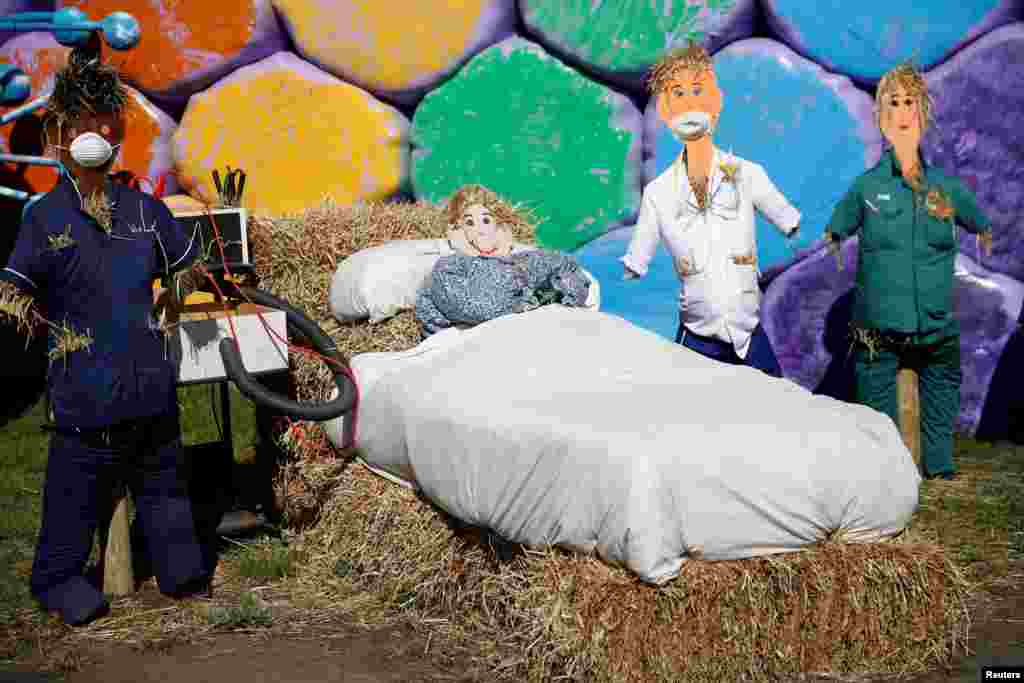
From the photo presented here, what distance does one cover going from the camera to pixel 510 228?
5.61 metres

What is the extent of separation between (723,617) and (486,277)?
1720 mm

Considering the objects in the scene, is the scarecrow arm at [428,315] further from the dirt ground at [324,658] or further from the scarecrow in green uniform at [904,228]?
the scarecrow in green uniform at [904,228]

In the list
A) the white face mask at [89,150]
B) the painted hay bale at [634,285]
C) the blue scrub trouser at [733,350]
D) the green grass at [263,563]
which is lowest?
the green grass at [263,563]

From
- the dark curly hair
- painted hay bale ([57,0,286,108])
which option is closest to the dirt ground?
the dark curly hair

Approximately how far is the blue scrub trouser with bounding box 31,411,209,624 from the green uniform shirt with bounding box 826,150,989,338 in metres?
2.67

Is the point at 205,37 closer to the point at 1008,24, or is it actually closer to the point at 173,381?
the point at 173,381

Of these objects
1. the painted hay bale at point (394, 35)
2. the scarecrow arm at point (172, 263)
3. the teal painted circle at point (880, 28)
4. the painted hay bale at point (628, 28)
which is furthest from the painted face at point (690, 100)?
the scarecrow arm at point (172, 263)

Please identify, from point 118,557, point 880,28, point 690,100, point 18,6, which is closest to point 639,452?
point 118,557

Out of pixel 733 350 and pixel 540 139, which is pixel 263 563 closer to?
pixel 733 350

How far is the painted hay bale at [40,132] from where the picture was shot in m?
6.67

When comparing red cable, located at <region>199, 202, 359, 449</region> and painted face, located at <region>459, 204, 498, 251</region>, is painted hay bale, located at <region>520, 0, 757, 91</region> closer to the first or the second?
painted face, located at <region>459, 204, 498, 251</region>

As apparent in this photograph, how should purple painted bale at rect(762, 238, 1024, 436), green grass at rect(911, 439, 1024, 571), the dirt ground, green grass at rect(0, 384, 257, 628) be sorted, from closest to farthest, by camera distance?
1. the dirt ground
2. green grass at rect(0, 384, 257, 628)
3. green grass at rect(911, 439, 1024, 571)
4. purple painted bale at rect(762, 238, 1024, 436)

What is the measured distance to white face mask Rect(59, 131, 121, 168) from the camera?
4387 millimetres

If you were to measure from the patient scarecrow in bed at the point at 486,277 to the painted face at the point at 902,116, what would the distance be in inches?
53.1
